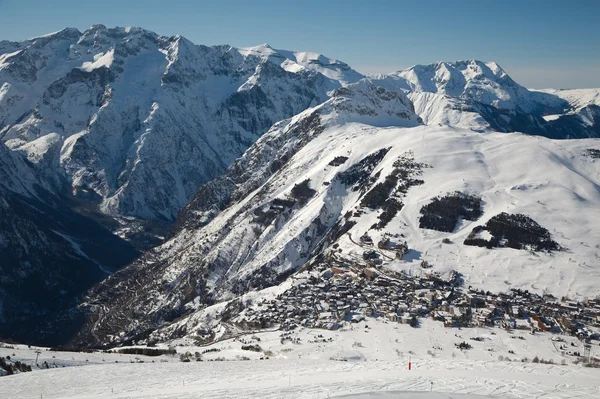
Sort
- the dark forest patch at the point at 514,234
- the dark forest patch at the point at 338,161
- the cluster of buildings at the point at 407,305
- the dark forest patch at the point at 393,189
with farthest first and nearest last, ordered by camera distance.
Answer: the dark forest patch at the point at 338,161 < the dark forest patch at the point at 393,189 < the dark forest patch at the point at 514,234 < the cluster of buildings at the point at 407,305

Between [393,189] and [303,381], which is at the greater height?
[393,189]

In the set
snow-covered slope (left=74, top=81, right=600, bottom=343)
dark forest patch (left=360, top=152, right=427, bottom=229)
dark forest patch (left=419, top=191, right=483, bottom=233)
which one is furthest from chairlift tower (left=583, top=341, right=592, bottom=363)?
dark forest patch (left=360, top=152, right=427, bottom=229)

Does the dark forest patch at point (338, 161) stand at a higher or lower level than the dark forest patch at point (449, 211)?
higher

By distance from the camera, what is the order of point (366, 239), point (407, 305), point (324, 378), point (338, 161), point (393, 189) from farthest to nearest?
1. point (338, 161)
2. point (393, 189)
3. point (366, 239)
4. point (407, 305)
5. point (324, 378)

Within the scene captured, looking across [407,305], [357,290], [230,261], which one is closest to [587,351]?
[407,305]

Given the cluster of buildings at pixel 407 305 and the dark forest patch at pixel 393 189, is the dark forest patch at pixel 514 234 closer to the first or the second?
the cluster of buildings at pixel 407 305

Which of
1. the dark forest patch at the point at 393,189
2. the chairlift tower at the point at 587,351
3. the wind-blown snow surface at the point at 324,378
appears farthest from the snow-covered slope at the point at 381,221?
the wind-blown snow surface at the point at 324,378

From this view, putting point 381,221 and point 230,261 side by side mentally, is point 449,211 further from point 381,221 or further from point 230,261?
point 230,261

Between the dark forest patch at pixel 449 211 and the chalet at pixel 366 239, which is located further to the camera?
the dark forest patch at pixel 449 211

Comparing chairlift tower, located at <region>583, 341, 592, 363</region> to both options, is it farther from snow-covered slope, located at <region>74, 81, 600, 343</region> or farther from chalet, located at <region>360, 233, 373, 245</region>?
chalet, located at <region>360, 233, 373, 245</region>

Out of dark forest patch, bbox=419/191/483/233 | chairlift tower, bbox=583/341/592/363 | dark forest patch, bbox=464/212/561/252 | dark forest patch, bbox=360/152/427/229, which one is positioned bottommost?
chairlift tower, bbox=583/341/592/363
